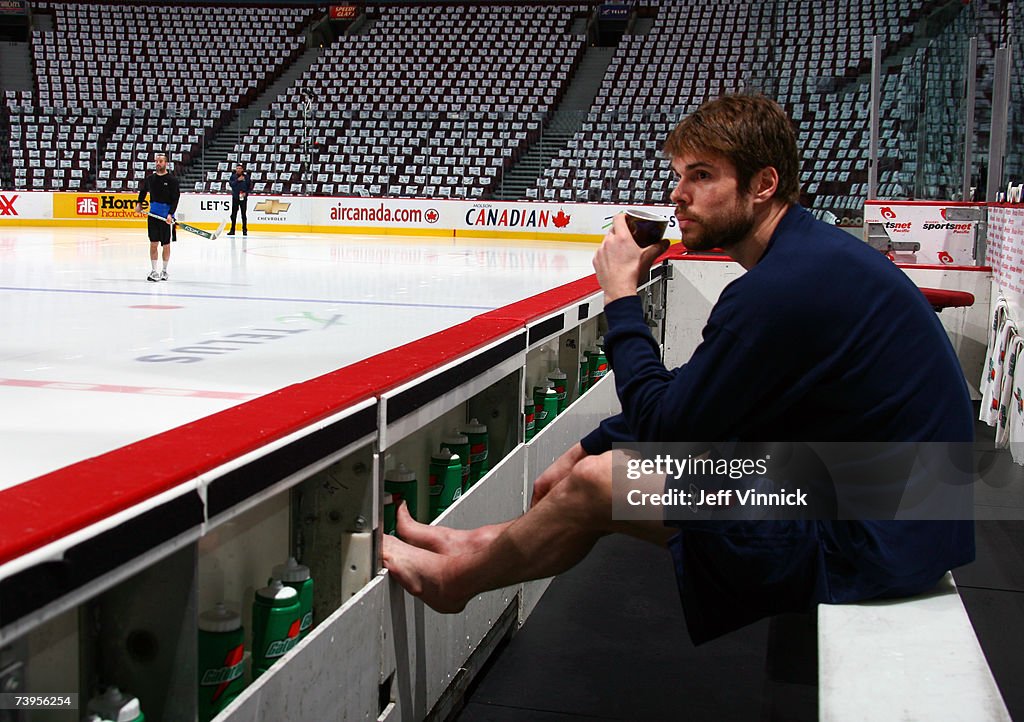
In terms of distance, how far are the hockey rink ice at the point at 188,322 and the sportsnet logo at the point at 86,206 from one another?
6685mm

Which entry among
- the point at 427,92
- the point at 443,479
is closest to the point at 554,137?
the point at 427,92

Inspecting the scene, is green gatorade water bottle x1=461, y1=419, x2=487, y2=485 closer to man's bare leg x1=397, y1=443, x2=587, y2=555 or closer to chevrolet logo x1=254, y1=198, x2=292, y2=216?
man's bare leg x1=397, y1=443, x2=587, y2=555

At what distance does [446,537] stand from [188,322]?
4950 mm

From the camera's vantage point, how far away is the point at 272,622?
202 cm

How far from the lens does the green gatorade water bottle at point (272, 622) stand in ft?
6.64

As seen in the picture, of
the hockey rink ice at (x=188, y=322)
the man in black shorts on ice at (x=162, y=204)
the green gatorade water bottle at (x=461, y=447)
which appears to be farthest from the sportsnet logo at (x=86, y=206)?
the green gatorade water bottle at (x=461, y=447)

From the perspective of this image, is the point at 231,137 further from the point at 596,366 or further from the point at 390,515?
the point at 390,515

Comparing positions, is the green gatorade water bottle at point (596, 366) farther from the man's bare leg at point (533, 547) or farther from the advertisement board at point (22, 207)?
the advertisement board at point (22, 207)

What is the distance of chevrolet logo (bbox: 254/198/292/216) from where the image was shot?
21641 millimetres

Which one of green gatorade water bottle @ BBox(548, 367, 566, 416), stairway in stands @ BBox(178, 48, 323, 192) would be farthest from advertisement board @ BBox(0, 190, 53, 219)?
green gatorade water bottle @ BBox(548, 367, 566, 416)

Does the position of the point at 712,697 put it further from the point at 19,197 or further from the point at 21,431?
the point at 19,197

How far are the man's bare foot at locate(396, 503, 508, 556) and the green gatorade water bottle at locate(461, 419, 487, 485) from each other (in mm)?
935

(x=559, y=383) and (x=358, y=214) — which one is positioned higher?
(x=358, y=214)

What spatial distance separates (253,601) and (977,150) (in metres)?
7.49
